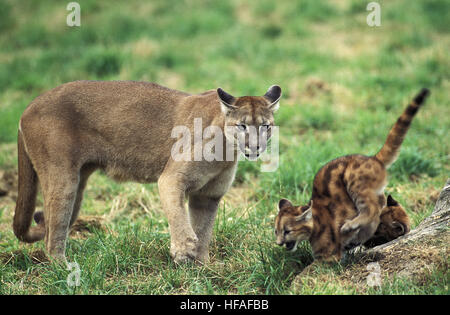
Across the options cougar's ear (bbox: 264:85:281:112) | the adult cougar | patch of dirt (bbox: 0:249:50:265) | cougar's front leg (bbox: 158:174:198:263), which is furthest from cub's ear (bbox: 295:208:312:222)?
patch of dirt (bbox: 0:249:50:265)

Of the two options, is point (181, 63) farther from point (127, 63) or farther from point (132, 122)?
point (132, 122)

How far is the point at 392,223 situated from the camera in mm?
4699

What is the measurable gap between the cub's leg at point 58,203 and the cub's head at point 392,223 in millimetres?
2792

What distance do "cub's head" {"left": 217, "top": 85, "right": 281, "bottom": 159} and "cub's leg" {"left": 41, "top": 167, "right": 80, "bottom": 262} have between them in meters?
1.55

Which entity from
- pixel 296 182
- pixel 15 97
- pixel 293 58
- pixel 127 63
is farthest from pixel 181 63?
pixel 296 182

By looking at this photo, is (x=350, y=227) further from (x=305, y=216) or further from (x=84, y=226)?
(x=84, y=226)

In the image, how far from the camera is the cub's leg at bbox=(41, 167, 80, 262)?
516 cm

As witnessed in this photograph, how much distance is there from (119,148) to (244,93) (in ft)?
15.3

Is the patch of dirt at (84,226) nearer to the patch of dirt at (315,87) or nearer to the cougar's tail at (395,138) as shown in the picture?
the cougar's tail at (395,138)

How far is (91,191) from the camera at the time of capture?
7.46 meters

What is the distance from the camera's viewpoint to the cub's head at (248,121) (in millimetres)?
4754

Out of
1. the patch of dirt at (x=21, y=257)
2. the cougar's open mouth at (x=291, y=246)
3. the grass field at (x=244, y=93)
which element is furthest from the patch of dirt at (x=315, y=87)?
the patch of dirt at (x=21, y=257)

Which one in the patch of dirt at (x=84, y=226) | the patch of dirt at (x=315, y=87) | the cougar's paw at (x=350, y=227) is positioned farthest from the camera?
the patch of dirt at (x=315, y=87)
